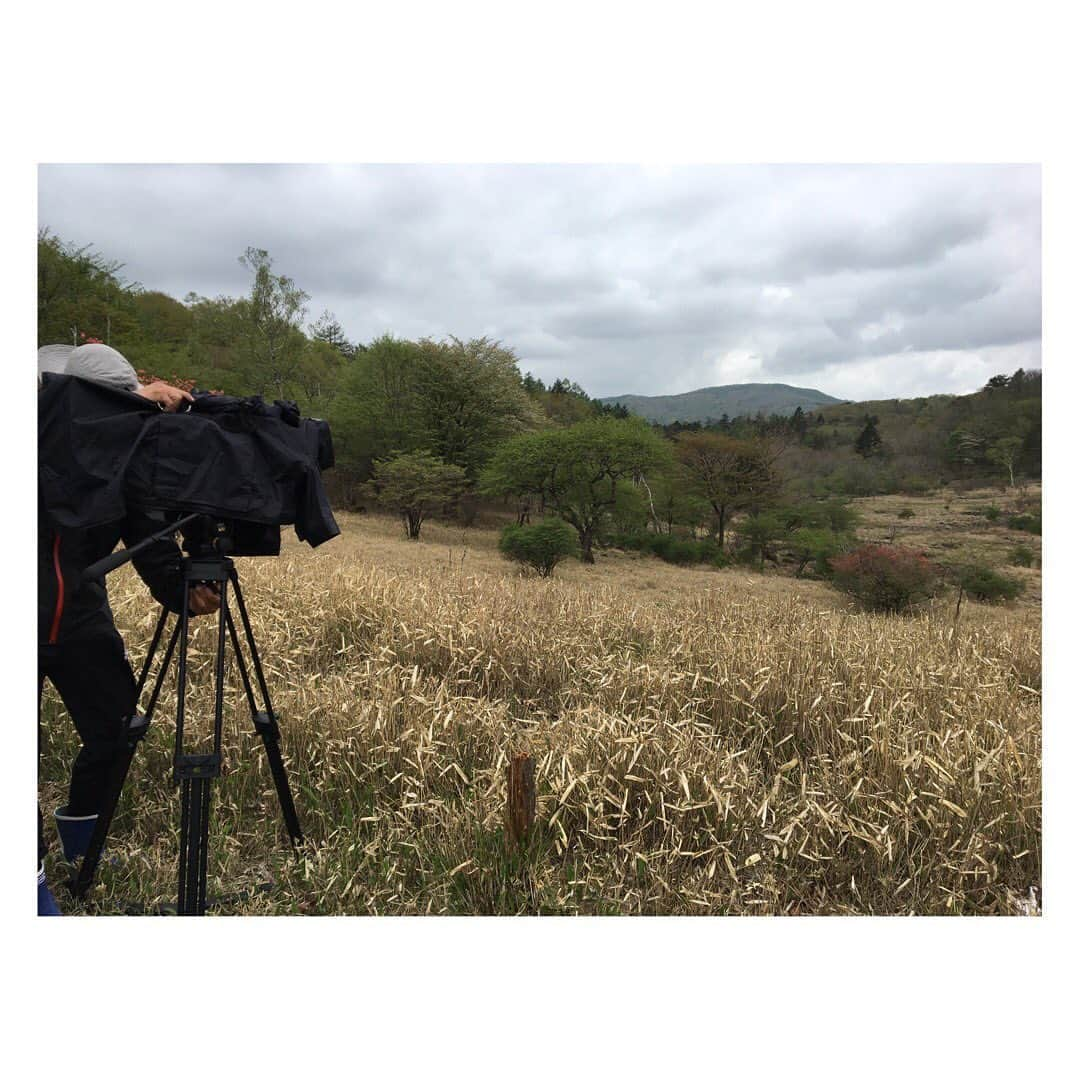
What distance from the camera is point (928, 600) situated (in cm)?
755

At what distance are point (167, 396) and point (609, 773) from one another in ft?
5.54

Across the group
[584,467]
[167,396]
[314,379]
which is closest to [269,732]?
[167,396]

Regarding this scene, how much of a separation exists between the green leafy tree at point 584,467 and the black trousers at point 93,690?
10058mm

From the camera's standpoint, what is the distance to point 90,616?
5.19 feet

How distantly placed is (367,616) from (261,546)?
7.26 feet

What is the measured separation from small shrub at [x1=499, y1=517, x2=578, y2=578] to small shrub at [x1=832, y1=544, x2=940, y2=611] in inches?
134

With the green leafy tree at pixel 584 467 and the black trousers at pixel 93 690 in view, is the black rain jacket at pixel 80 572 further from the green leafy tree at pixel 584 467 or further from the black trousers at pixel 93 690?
the green leafy tree at pixel 584 467

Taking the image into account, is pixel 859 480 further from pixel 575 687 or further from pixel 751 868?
pixel 751 868

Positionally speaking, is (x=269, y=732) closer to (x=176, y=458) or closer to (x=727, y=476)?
(x=176, y=458)

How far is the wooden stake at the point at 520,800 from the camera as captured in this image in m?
1.79

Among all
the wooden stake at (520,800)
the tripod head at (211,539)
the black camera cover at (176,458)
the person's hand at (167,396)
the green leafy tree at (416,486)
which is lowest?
the wooden stake at (520,800)

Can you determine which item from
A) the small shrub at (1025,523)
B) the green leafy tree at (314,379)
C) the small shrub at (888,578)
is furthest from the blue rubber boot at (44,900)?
the green leafy tree at (314,379)

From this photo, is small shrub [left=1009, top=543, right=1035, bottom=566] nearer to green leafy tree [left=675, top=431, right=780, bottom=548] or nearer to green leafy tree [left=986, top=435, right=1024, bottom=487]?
green leafy tree [left=986, top=435, right=1024, bottom=487]

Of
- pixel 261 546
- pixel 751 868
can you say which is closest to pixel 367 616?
pixel 261 546
